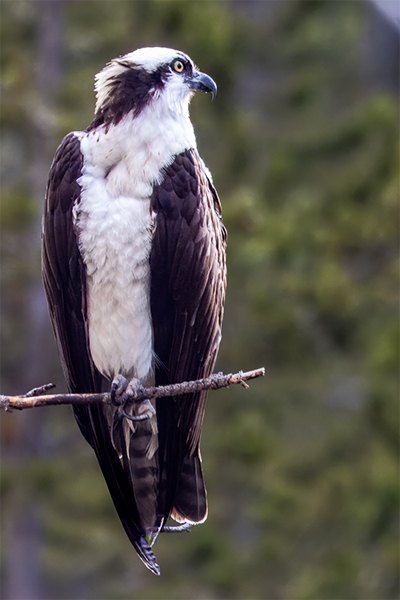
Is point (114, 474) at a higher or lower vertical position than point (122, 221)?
lower

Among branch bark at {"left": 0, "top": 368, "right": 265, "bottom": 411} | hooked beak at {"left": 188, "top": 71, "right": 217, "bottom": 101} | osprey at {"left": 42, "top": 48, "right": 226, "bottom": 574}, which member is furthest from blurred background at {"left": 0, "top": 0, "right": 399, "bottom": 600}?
branch bark at {"left": 0, "top": 368, "right": 265, "bottom": 411}

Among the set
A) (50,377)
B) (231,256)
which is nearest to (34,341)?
(50,377)

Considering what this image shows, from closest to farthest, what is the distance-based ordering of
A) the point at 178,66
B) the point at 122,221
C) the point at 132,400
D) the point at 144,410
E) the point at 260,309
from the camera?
the point at 132,400, the point at 122,221, the point at 144,410, the point at 178,66, the point at 260,309

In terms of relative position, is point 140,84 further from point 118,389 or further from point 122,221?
point 118,389

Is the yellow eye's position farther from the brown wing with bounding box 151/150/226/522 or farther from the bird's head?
the brown wing with bounding box 151/150/226/522

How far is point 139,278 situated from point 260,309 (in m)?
5.73

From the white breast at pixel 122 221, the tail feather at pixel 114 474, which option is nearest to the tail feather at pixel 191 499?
the tail feather at pixel 114 474

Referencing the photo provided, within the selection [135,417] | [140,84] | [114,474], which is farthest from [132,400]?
[140,84]

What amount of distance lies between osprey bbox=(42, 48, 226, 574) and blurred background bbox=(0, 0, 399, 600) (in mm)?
4274

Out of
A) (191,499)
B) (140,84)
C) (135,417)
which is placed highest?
(140,84)

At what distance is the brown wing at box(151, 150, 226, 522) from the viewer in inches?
111

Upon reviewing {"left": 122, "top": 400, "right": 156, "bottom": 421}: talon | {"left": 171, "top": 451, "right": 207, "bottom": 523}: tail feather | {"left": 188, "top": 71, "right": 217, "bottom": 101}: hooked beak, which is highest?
{"left": 188, "top": 71, "right": 217, "bottom": 101}: hooked beak

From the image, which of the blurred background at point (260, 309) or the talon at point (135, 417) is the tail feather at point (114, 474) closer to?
the talon at point (135, 417)

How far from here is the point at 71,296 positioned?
2.97 m
